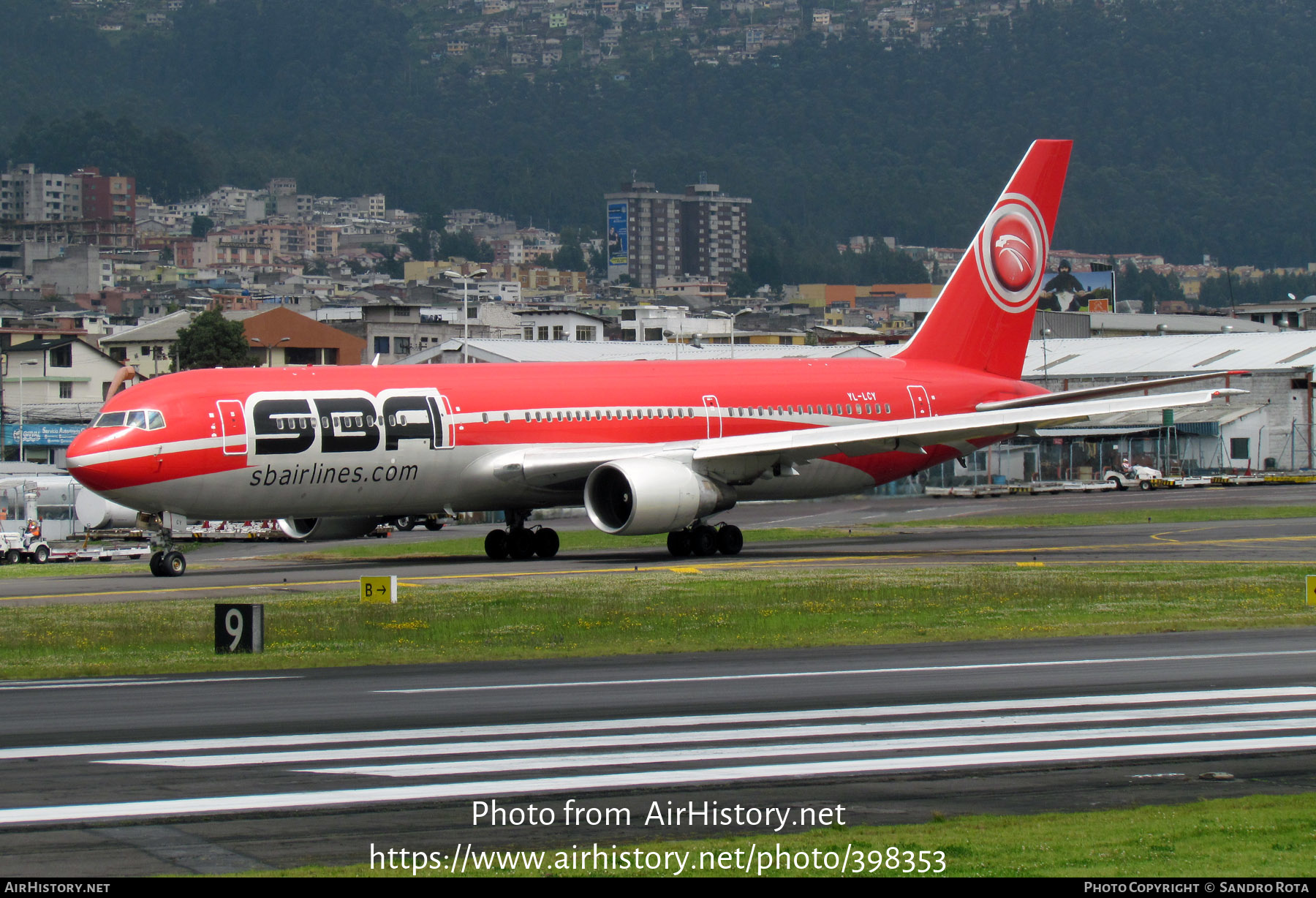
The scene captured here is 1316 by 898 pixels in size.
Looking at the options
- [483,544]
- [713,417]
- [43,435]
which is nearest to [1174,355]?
[483,544]

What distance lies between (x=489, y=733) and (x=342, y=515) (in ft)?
79.1

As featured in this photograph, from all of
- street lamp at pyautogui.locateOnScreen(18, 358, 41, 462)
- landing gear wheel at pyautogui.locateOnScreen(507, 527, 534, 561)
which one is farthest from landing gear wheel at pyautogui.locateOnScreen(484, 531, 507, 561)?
street lamp at pyautogui.locateOnScreen(18, 358, 41, 462)

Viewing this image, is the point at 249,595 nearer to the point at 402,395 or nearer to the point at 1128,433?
the point at 402,395

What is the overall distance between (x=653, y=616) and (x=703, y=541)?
14.6m

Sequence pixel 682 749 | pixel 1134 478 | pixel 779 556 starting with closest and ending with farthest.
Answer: pixel 682 749
pixel 779 556
pixel 1134 478

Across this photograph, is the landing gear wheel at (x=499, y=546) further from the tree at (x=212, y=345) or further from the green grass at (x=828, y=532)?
the tree at (x=212, y=345)

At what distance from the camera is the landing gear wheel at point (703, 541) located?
40.9m

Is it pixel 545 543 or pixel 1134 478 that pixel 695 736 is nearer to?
pixel 545 543

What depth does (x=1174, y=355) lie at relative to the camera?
10044 cm

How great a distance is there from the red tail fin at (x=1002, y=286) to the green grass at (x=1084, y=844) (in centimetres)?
3706

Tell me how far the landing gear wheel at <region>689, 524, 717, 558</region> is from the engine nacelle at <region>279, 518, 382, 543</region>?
7928 millimetres

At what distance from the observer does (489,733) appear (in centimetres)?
1540

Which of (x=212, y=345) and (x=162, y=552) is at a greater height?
(x=212, y=345)

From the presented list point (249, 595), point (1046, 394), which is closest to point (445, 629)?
point (249, 595)
